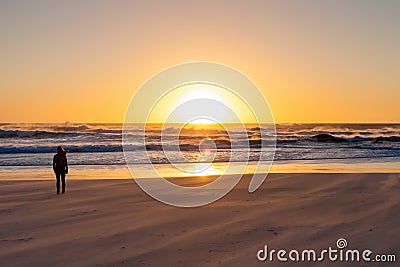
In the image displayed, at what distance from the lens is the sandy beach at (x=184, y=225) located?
6816mm

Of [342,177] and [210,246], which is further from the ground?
[342,177]

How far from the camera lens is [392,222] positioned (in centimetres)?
885

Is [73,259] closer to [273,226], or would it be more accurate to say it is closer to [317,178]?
[273,226]

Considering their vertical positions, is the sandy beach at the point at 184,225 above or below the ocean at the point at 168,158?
below

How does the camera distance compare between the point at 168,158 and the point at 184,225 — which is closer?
the point at 184,225

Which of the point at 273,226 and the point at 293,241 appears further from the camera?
the point at 273,226

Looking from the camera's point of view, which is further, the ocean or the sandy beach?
the ocean

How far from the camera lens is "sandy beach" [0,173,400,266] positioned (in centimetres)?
682

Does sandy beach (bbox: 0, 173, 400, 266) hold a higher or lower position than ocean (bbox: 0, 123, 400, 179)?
lower

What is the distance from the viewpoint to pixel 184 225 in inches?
345

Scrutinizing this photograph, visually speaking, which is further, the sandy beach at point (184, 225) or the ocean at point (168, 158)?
the ocean at point (168, 158)

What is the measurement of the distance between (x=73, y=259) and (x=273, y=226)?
3.90 metres

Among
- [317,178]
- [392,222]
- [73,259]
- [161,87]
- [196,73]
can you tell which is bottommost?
[73,259]

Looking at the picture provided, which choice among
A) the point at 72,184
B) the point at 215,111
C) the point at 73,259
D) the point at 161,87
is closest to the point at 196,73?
the point at 161,87
